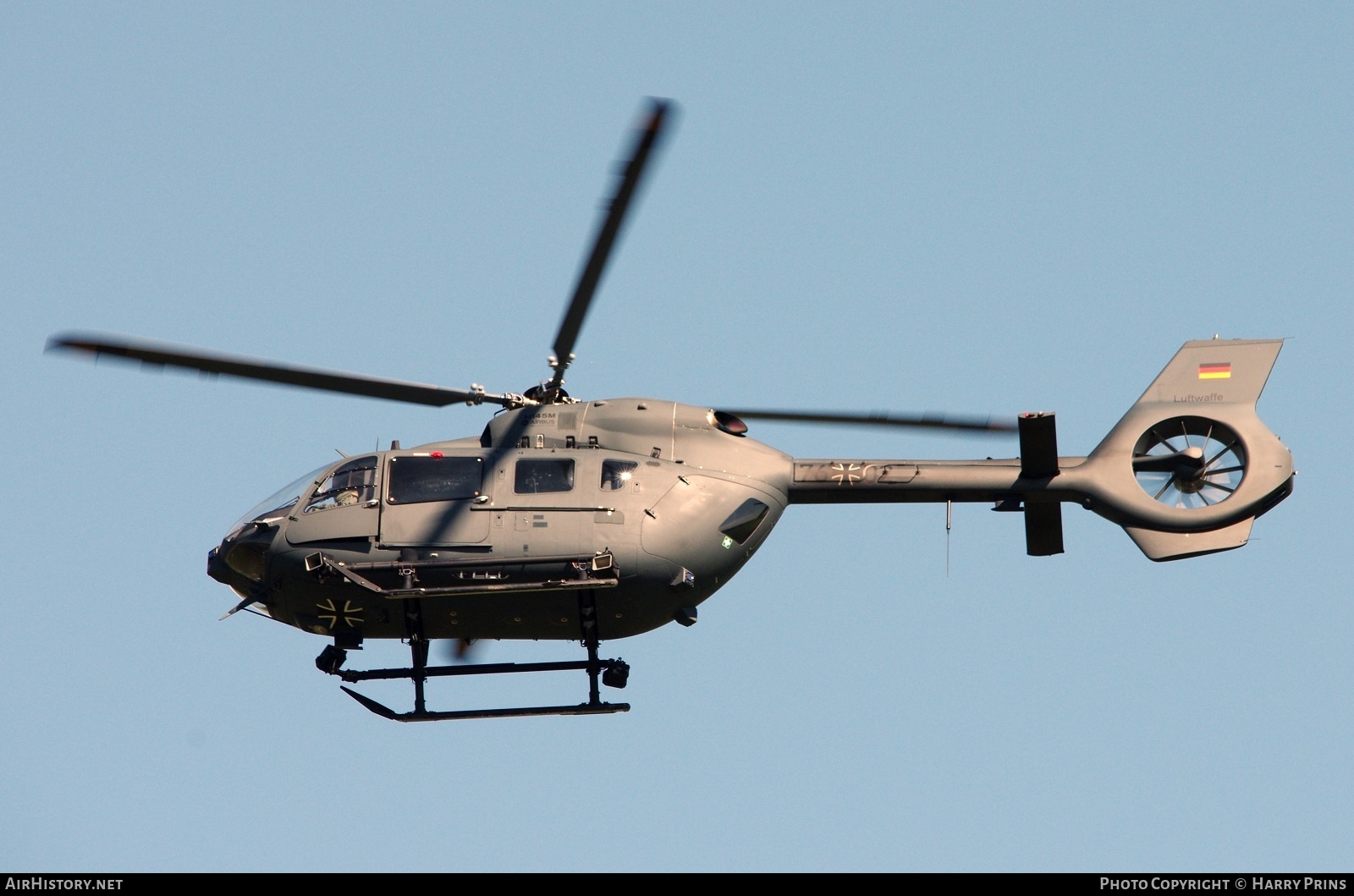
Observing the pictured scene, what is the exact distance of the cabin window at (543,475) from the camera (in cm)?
2125

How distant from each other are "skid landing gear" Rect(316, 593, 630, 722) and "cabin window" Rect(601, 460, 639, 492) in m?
1.28

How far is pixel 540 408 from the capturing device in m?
22.2

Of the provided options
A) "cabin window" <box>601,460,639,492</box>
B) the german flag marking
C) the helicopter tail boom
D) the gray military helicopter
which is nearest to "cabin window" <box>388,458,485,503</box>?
the gray military helicopter

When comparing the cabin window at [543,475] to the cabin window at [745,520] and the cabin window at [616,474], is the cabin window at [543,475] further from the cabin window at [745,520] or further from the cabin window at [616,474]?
the cabin window at [745,520]

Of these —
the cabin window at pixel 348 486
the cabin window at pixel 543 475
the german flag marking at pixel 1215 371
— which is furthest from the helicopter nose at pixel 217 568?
the german flag marking at pixel 1215 371

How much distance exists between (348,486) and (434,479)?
106 centimetres

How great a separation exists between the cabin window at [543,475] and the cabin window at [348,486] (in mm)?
1695

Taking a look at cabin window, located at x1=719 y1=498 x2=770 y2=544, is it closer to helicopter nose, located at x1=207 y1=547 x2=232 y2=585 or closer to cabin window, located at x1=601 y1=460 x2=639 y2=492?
cabin window, located at x1=601 y1=460 x2=639 y2=492

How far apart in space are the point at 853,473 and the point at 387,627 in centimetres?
573

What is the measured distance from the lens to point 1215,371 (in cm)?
2266
